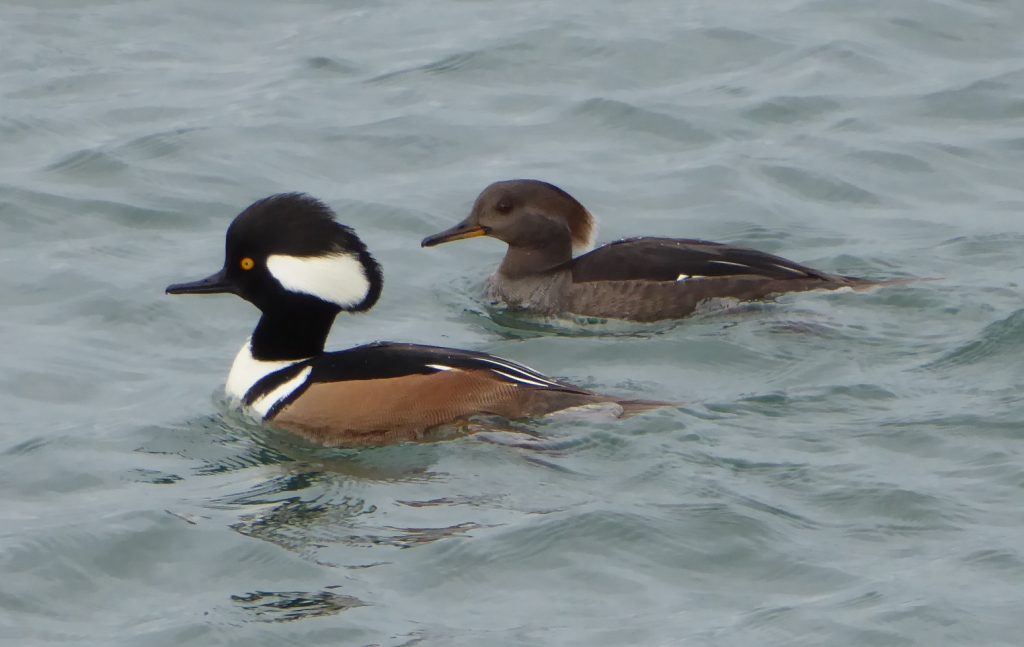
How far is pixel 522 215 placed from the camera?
11.5 metres

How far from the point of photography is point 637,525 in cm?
749

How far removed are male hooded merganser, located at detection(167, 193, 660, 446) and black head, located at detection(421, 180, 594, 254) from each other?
2.43 meters

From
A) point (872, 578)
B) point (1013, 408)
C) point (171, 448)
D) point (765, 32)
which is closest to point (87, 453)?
point (171, 448)

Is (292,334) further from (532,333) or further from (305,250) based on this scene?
(532,333)

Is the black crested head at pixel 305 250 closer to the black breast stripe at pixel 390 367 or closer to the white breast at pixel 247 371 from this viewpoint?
the black breast stripe at pixel 390 367

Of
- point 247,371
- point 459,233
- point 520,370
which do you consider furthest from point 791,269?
point 247,371

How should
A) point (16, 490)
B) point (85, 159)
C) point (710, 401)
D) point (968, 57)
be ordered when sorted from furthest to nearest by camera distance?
point (968, 57) < point (85, 159) < point (710, 401) < point (16, 490)

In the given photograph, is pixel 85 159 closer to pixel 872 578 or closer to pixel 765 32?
pixel 765 32

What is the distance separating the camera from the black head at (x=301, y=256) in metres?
8.80

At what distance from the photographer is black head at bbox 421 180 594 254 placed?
449 inches

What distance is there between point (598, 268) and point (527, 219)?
70 centimetres

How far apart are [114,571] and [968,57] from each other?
415 inches

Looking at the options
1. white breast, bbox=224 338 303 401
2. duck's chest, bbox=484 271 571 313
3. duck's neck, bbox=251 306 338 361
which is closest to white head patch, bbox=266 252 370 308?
duck's neck, bbox=251 306 338 361

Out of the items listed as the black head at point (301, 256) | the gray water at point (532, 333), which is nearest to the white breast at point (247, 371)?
the gray water at point (532, 333)
